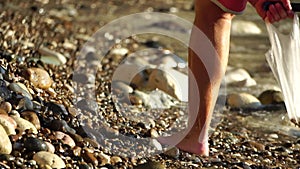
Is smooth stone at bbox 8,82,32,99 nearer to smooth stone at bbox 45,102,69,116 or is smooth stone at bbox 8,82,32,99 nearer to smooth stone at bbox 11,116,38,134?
smooth stone at bbox 45,102,69,116

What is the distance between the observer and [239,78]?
6.01m

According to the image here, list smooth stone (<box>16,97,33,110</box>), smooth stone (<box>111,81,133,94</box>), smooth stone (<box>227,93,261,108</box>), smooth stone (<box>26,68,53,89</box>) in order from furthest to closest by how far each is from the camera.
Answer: smooth stone (<box>227,93,261,108</box>)
smooth stone (<box>111,81,133,94</box>)
smooth stone (<box>26,68,53,89</box>)
smooth stone (<box>16,97,33,110</box>)

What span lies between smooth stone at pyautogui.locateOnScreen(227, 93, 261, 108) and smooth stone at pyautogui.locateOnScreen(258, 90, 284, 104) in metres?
0.10

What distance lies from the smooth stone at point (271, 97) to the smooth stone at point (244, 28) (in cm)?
205

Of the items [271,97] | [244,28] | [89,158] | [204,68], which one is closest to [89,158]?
[89,158]

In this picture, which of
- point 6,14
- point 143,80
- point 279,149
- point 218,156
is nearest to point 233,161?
point 218,156

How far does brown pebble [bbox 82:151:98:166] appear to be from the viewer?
3871 mm

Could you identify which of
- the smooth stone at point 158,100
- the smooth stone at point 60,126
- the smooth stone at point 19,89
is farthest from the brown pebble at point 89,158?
the smooth stone at point 158,100

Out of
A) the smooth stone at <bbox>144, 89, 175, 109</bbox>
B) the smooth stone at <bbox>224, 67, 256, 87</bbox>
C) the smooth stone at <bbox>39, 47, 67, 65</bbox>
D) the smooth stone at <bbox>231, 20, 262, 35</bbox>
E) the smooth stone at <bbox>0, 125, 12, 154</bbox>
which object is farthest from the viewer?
the smooth stone at <bbox>231, 20, 262, 35</bbox>

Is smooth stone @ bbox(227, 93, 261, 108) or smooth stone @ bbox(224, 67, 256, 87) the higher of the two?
smooth stone @ bbox(224, 67, 256, 87)

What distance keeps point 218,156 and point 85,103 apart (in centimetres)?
86

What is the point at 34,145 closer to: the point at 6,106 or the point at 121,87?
the point at 6,106

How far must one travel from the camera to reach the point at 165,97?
520 cm

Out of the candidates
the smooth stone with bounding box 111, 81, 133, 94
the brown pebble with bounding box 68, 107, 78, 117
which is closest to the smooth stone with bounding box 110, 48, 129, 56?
the smooth stone with bounding box 111, 81, 133, 94
